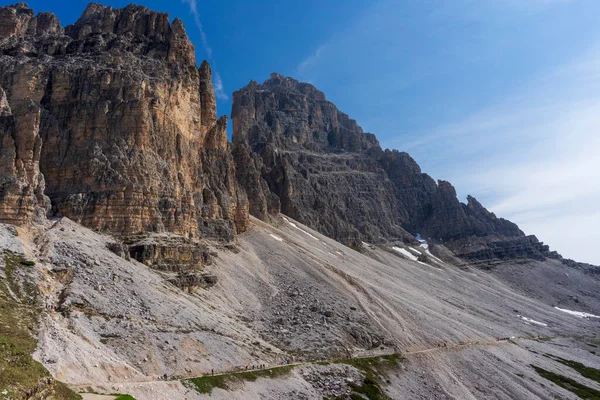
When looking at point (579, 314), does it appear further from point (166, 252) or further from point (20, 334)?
point (20, 334)

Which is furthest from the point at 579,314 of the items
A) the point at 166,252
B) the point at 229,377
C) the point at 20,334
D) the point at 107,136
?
the point at 20,334

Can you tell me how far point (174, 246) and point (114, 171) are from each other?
14785mm

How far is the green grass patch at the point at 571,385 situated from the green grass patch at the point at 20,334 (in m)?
69.4

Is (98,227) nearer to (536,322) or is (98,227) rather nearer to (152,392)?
(152,392)

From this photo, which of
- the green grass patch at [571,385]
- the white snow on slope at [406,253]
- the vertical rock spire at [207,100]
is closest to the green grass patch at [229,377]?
the green grass patch at [571,385]

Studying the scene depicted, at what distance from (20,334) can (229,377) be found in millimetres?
17637

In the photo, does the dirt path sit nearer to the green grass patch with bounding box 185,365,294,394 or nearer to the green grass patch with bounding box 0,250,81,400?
the green grass patch with bounding box 0,250,81,400

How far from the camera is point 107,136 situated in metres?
67.3

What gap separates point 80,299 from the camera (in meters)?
38.4

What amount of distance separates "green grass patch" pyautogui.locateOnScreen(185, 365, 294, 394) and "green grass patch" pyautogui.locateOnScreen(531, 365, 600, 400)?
4658cm

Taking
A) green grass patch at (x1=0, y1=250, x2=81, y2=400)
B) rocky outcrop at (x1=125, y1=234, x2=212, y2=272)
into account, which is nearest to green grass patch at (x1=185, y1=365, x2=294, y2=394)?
green grass patch at (x1=0, y1=250, x2=81, y2=400)

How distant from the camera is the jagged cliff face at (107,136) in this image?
55.1 metres

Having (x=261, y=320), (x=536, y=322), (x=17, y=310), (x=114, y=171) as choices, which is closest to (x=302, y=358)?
(x=261, y=320)

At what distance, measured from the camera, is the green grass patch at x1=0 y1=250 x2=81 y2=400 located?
1898cm
